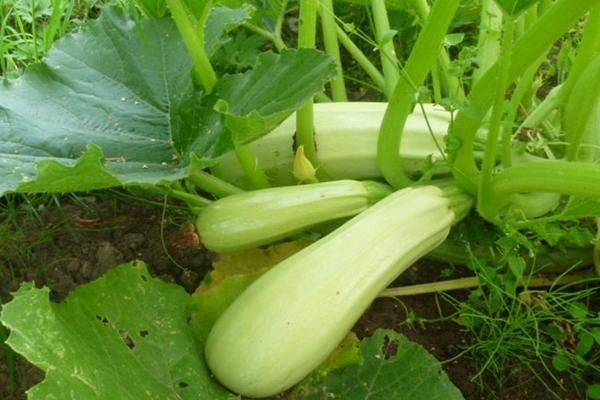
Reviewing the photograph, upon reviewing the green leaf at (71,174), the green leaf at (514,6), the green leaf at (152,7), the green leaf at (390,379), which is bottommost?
the green leaf at (390,379)

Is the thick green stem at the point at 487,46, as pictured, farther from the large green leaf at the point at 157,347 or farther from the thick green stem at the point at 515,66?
the large green leaf at the point at 157,347

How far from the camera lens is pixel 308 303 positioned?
140cm

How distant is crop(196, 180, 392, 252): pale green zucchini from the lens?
1539 millimetres

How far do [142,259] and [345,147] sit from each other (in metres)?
0.47

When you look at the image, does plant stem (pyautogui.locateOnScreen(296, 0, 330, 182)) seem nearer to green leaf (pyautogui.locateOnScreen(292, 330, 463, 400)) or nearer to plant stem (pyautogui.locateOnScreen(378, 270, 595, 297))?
plant stem (pyautogui.locateOnScreen(378, 270, 595, 297))

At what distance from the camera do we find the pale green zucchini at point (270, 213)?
154 centimetres

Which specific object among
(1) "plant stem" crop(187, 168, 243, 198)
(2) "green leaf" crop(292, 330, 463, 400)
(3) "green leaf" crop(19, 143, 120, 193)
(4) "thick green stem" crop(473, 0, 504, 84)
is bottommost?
(2) "green leaf" crop(292, 330, 463, 400)

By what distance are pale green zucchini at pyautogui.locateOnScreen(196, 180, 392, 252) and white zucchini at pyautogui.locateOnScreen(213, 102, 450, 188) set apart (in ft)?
0.36

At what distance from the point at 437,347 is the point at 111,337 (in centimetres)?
64

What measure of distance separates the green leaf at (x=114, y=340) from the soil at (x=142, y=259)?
0.60 ft

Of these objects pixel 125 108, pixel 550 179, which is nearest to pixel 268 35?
pixel 125 108

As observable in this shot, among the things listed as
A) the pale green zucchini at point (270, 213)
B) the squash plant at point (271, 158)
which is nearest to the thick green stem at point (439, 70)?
the squash plant at point (271, 158)

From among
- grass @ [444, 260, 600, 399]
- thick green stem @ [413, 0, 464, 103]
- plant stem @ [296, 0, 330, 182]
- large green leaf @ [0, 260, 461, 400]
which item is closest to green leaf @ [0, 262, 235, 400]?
large green leaf @ [0, 260, 461, 400]

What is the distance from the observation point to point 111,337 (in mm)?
1331
